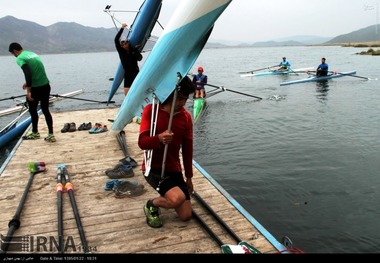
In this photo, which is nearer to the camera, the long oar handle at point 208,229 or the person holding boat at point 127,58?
the long oar handle at point 208,229

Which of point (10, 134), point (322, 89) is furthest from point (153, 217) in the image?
point (322, 89)

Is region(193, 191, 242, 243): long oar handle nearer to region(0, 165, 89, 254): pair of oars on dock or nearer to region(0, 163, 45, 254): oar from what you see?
region(0, 165, 89, 254): pair of oars on dock

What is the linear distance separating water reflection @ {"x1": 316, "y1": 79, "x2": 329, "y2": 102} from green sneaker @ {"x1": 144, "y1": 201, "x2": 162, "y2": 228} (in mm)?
19679

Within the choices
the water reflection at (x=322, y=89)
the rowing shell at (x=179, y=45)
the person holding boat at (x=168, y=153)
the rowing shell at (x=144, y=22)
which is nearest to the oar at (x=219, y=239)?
the person holding boat at (x=168, y=153)

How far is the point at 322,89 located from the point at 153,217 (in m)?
24.6

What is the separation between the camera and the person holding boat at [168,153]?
174 inches

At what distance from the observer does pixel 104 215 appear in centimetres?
520

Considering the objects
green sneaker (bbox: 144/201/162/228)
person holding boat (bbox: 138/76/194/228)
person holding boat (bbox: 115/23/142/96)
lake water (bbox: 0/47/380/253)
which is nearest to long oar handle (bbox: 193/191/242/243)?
person holding boat (bbox: 138/76/194/228)

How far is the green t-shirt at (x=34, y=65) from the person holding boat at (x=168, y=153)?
523 centimetres

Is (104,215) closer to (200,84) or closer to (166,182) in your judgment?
(166,182)

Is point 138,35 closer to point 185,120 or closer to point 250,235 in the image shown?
point 185,120

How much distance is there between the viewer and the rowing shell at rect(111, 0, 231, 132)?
160 inches

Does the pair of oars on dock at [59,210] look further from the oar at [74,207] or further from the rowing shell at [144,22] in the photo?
the rowing shell at [144,22]

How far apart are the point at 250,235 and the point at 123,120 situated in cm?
349
